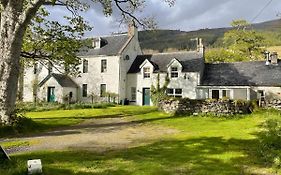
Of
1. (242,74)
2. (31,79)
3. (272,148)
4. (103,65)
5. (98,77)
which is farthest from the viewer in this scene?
(31,79)

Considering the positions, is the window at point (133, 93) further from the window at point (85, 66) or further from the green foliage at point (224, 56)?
the green foliage at point (224, 56)

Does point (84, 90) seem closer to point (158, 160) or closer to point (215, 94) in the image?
point (215, 94)

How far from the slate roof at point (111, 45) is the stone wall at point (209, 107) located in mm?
19553

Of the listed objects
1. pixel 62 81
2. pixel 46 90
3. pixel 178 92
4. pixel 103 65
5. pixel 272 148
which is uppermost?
pixel 103 65

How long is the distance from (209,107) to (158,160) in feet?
51.8

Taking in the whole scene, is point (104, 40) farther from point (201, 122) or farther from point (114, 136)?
point (114, 136)

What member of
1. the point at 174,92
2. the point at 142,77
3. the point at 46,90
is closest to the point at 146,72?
the point at 142,77

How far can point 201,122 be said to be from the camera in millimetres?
22594

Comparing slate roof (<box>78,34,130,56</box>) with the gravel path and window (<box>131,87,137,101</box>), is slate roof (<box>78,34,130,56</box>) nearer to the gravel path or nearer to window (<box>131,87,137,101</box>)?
window (<box>131,87,137,101</box>)

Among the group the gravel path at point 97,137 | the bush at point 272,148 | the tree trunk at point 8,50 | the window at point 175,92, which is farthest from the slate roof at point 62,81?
the bush at point 272,148

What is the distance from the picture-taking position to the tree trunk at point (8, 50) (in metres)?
17.3

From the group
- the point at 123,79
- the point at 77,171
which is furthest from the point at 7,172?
the point at 123,79

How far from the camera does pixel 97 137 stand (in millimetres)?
16547

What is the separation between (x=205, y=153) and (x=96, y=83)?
35465 millimetres
